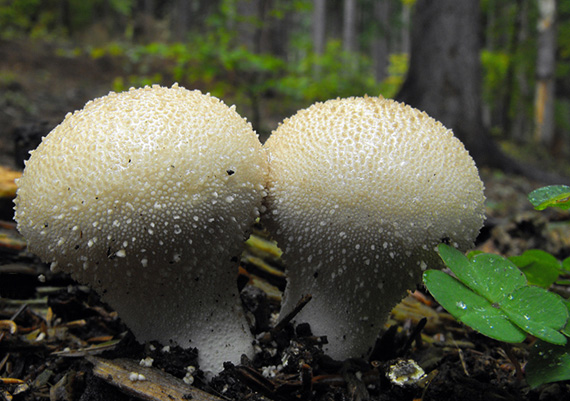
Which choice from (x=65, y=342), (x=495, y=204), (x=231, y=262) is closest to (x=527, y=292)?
(x=231, y=262)

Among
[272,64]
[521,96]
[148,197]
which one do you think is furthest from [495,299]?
[521,96]

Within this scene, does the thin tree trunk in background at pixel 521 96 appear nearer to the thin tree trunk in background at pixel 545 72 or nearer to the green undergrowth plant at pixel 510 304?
the thin tree trunk in background at pixel 545 72

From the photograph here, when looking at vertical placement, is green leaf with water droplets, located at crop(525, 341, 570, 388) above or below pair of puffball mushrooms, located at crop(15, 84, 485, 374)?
below

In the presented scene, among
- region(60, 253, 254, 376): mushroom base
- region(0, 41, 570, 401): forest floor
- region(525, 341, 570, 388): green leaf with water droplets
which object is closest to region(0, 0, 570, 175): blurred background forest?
region(0, 41, 570, 401): forest floor

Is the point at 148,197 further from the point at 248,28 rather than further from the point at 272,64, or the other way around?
the point at 248,28

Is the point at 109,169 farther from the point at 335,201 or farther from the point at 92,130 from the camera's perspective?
the point at 335,201

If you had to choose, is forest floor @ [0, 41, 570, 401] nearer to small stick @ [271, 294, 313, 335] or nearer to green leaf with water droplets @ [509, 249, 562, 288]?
small stick @ [271, 294, 313, 335]
